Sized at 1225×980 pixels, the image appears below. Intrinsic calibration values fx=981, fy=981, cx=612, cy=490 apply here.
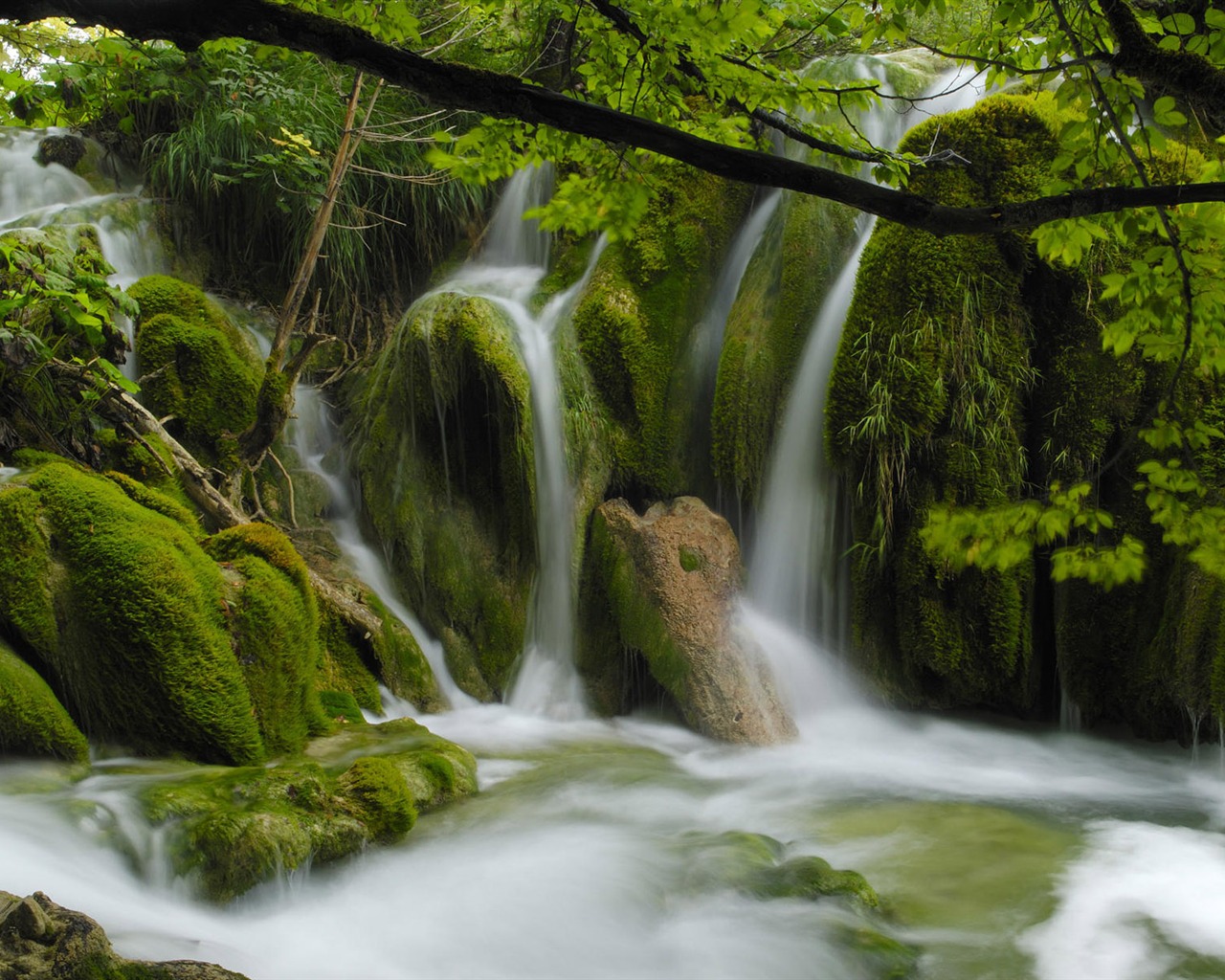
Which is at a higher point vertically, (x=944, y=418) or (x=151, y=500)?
(x=944, y=418)

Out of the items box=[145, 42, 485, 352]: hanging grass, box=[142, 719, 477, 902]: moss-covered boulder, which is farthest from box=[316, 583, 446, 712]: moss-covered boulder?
box=[145, 42, 485, 352]: hanging grass

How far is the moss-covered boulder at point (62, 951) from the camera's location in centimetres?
237

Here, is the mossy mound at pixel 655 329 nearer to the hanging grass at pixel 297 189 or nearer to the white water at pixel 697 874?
the hanging grass at pixel 297 189

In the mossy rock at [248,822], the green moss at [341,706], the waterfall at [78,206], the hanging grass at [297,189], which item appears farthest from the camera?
the hanging grass at [297,189]

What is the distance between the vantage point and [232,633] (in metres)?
4.96

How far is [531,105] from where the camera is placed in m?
2.00

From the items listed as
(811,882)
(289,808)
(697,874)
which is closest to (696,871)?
(697,874)

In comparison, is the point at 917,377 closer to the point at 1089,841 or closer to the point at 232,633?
the point at 1089,841

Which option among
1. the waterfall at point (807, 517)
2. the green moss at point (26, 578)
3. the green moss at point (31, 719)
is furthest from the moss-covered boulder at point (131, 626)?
the waterfall at point (807, 517)

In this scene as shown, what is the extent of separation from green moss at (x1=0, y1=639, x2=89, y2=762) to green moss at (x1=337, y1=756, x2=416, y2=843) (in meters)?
1.17

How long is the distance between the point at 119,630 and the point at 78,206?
647 centimetres

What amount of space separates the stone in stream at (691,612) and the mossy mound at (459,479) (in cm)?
81

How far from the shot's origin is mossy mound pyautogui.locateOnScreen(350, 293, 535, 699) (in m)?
7.43

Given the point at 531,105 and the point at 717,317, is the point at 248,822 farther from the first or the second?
the point at 717,317
